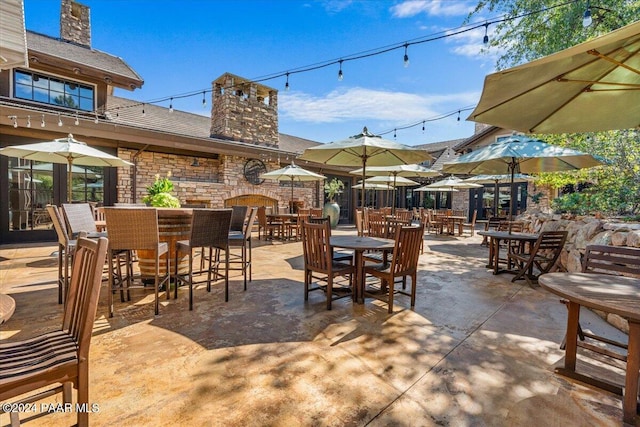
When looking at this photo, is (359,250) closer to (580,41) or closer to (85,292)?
(85,292)

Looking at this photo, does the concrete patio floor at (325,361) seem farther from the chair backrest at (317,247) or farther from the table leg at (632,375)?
the chair backrest at (317,247)

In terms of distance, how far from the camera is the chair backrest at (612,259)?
221 cm

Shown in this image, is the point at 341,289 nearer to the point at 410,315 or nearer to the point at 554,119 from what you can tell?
the point at 410,315

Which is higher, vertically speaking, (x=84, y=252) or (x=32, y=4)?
(x=32, y=4)

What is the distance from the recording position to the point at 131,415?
1559 millimetres

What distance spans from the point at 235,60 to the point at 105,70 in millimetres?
3447

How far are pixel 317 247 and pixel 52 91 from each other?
8148 mm

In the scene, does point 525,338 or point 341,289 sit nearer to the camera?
point 525,338

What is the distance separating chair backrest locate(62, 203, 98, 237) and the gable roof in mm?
5334

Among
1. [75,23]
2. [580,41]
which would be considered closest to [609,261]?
[580,41]

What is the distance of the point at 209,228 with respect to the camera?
3168 mm

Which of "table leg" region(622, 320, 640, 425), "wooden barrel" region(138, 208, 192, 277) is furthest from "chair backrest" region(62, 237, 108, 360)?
"table leg" region(622, 320, 640, 425)

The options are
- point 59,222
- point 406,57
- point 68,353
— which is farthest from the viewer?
point 406,57

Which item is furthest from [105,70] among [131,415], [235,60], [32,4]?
[131,415]
